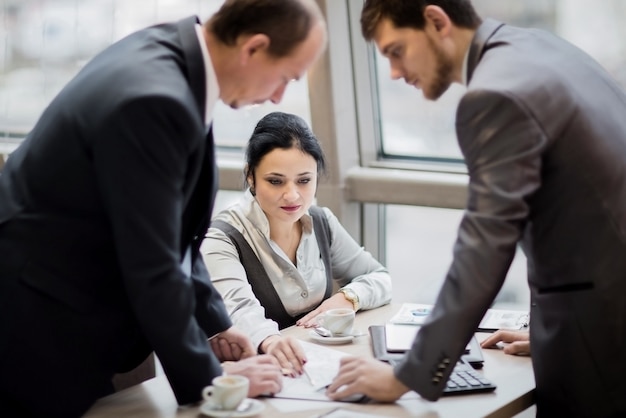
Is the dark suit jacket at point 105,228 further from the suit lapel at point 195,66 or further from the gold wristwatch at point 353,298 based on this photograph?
the gold wristwatch at point 353,298


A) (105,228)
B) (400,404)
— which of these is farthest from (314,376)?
(105,228)

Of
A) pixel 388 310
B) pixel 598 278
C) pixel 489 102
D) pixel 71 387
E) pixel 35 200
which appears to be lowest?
pixel 388 310

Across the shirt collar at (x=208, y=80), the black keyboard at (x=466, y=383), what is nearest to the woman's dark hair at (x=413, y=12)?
the shirt collar at (x=208, y=80)

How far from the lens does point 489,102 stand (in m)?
1.98

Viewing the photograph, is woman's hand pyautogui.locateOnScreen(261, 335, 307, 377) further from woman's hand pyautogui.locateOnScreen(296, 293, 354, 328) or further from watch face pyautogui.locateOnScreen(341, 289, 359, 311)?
watch face pyautogui.locateOnScreen(341, 289, 359, 311)

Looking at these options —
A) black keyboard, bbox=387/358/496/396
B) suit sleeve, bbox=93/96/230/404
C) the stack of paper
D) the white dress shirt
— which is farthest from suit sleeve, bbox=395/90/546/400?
the white dress shirt

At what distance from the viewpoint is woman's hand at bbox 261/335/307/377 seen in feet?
8.09

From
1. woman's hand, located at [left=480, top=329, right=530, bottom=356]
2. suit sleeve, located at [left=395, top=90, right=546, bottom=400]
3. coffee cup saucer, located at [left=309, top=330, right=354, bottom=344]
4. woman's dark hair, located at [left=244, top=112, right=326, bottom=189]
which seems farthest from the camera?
woman's dark hair, located at [left=244, top=112, right=326, bottom=189]

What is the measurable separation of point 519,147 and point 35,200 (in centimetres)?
101

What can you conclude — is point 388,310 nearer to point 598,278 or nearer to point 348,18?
point 598,278

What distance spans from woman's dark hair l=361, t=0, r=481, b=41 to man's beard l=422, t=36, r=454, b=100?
0.06 m

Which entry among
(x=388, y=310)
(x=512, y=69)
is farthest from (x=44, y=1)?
(x=512, y=69)

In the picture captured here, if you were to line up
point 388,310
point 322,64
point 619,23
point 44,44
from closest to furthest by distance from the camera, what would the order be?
point 388,310 → point 619,23 → point 322,64 → point 44,44

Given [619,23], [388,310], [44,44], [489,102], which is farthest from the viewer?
[44,44]
